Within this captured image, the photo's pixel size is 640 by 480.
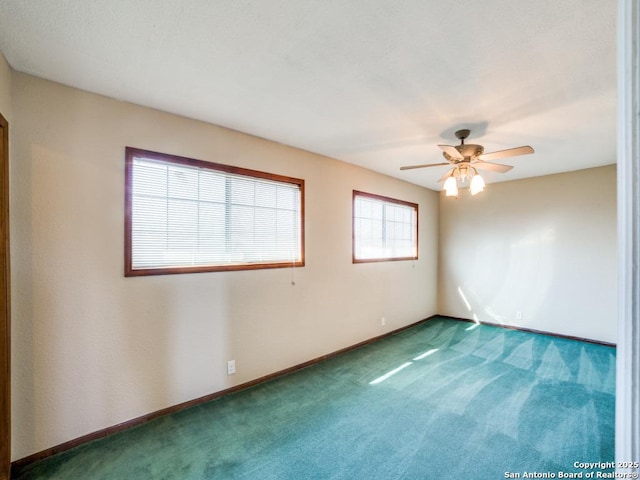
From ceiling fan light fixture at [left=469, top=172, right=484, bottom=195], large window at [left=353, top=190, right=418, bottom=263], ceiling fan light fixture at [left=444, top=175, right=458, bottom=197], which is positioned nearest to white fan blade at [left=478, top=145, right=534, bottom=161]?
ceiling fan light fixture at [left=469, top=172, right=484, bottom=195]

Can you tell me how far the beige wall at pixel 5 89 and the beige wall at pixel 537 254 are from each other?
19.7 feet

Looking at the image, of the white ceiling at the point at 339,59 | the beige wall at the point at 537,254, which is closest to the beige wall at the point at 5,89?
the white ceiling at the point at 339,59

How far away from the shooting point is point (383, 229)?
478 centimetres

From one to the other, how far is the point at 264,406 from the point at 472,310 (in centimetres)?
439

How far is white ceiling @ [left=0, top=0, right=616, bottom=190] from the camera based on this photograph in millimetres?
1460

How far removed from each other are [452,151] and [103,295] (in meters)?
3.06

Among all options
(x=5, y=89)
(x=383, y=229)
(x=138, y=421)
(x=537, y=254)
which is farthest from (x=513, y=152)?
(x=138, y=421)

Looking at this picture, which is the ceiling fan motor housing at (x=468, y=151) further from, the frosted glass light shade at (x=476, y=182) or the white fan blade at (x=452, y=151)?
the frosted glass light shade at (x=476, y=182)

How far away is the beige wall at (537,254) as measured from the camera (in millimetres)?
4301

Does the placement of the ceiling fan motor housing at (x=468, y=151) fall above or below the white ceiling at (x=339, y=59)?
below

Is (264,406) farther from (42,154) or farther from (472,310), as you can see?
(472,310)

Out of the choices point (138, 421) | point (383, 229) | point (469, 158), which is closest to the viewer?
point (138, 421)

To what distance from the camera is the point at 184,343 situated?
259 cm

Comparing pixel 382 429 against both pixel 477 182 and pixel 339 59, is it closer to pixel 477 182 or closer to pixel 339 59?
pixel 477 182
